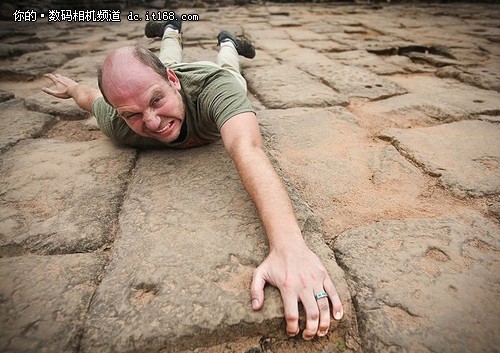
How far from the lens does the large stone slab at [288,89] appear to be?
2.12 metres

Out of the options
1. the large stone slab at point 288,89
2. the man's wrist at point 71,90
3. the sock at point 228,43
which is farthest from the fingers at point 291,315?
the sock at point 228,43

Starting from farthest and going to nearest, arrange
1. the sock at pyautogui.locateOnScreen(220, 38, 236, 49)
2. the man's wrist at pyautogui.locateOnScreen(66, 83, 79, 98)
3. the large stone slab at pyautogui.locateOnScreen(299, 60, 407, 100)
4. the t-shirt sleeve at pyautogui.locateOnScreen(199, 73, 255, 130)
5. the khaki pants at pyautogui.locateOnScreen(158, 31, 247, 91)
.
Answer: the sock at pyautogui.locateOnScreen(220, 38, 236, 49) → the khaki pants at pyautogui.locateOnScreen(158, 31, 247, 91) → the large stone slab at pyautogui.locateOnScreen(299, 60, 407, 100) → the man's wrist at pyautogui.locateOnScreen(66, 83, 79, 98) → the t-shirt sleeve at pyautogui.locateOnScreen(199, 73, 255, 130)

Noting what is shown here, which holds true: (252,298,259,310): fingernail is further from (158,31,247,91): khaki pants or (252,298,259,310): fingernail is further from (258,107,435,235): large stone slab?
(158,31,247,91): khaki pants

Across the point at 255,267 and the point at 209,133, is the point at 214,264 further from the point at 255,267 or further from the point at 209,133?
the point at 209,133

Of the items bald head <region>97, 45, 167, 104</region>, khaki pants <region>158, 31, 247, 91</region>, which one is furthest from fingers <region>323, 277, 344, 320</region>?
khaki pants <region>158, 31, 247, 91</region>

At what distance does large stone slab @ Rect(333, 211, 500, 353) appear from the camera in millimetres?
792

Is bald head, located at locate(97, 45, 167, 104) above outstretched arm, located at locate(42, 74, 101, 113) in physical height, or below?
above

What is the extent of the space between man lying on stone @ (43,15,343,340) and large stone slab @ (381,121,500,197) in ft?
2.61

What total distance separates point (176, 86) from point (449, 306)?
1.38 metres

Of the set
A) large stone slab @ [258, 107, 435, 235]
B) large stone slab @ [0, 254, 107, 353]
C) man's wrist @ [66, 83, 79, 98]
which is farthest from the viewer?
man's wrist @ [66, 83, 79, 98]

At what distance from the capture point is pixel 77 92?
204 centimetres

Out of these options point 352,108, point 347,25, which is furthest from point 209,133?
point 347,25

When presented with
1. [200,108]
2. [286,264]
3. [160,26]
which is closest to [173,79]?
[200,108]

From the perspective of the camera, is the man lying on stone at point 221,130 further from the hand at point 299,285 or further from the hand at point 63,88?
the hand at point 63,88
